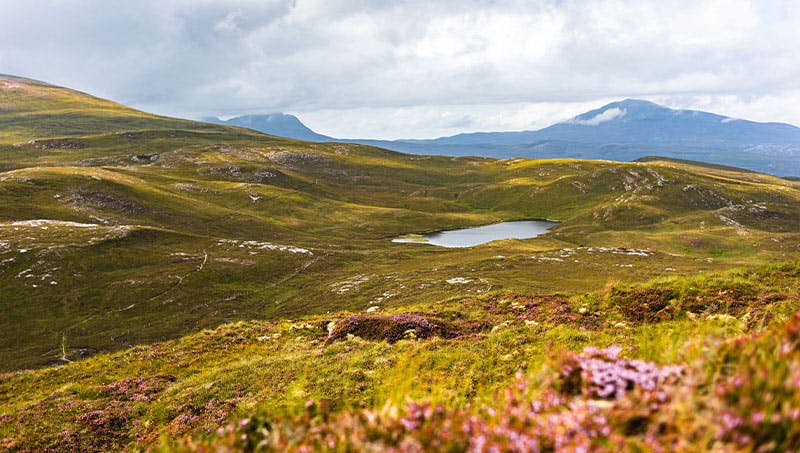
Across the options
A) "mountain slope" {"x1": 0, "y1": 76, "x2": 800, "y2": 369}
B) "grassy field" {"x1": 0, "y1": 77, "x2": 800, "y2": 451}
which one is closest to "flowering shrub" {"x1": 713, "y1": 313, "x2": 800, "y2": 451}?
"grassy field" {"x1": 0, "y1": 77, "x2": 800, "y2": 451}

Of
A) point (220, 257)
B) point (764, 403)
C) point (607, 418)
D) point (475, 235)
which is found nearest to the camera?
point (764, 403)

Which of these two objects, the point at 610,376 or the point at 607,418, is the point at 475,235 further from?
the point at 607,418

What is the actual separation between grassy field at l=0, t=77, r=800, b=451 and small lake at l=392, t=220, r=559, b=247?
8.95 metres

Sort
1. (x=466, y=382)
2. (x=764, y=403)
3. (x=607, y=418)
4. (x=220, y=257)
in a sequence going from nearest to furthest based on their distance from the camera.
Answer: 1. (x=764, y=403)
2. (x=607, y=418)
3. (x=466, y=382)
4. (x=220, y=257)

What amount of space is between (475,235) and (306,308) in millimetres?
111864

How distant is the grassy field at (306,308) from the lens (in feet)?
39.9

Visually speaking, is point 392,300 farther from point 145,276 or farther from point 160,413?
point 145,276

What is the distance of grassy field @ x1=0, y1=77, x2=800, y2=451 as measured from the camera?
12.2 m

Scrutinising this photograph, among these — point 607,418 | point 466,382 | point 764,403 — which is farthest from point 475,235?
point 764,403

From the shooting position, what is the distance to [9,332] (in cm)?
6738

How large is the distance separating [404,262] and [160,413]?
3497 inches

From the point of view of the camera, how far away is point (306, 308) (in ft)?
237

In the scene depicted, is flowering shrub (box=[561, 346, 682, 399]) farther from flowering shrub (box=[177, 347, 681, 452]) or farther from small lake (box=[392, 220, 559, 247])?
small lake (box=[392, 220, 559, 247])

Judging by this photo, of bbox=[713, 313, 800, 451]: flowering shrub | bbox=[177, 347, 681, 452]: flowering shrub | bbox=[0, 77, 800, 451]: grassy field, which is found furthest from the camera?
bbox=[0, 77, 800, 451]: grassy field
